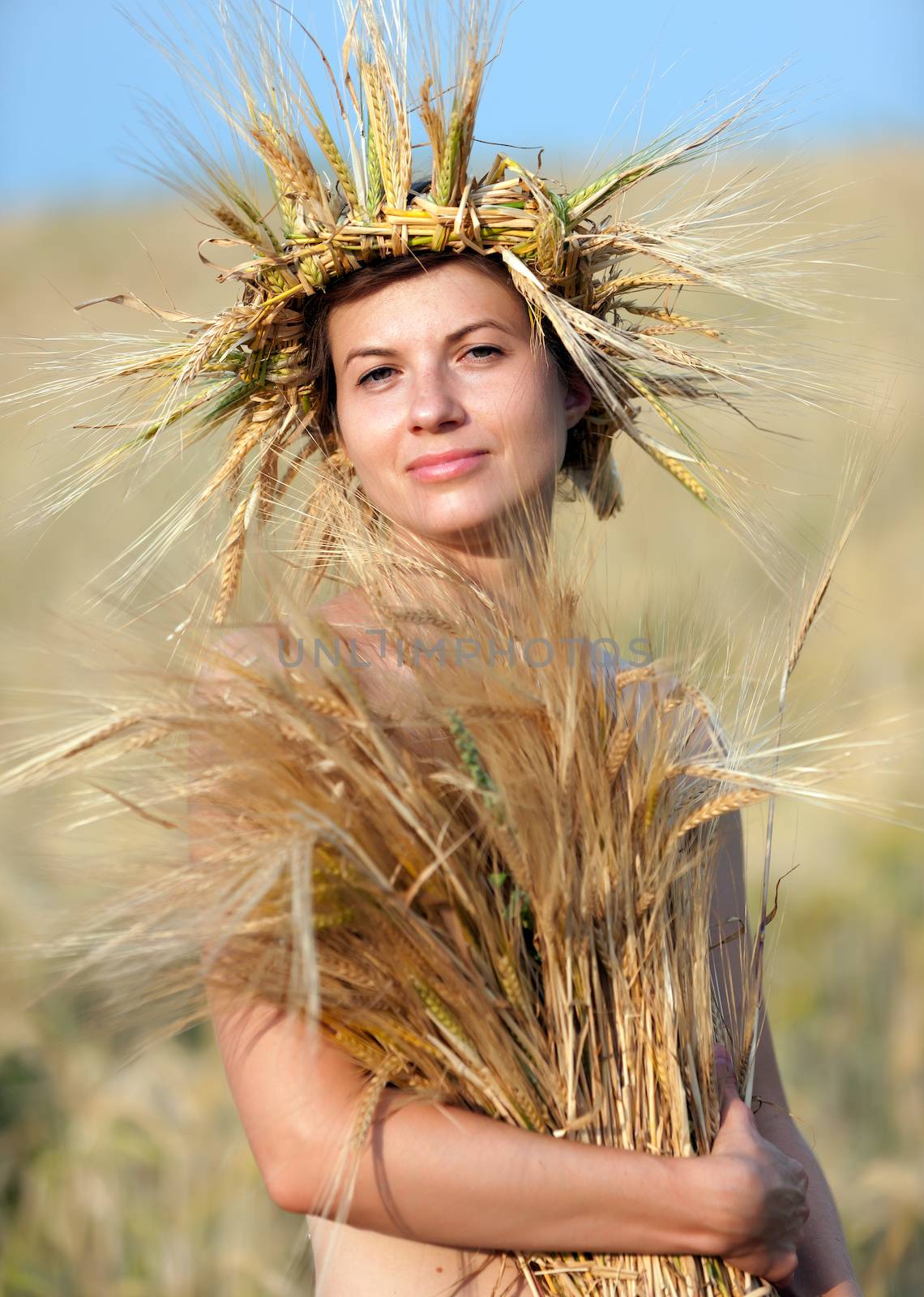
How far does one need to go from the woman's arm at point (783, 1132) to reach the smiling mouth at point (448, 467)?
666mm

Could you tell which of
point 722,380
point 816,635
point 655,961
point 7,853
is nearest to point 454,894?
point 655,961

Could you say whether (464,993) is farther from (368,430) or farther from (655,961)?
(368,430)

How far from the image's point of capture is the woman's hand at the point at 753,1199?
1419mm

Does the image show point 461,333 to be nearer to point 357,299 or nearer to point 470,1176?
point 357,299

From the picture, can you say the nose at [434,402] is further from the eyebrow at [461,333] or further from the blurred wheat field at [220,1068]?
the blurred wheat field at [220,1068]

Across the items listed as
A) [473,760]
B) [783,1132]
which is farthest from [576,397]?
[783,1132]

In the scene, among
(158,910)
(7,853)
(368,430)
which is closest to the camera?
(158,910)

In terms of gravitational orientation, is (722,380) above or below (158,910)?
above

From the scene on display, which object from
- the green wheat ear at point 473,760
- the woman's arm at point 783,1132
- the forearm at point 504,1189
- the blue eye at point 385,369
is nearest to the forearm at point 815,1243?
the woman's arm at point 783,1132

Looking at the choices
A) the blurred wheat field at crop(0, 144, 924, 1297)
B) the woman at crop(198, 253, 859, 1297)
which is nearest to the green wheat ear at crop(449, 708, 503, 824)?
the woman at crop(198, 253, 859, 1297)

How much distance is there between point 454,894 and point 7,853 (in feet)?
12.0

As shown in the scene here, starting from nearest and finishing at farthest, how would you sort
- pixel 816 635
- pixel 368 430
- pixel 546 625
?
1. pixel 546 625
2. pixel 368 430
3. pixel 816 635

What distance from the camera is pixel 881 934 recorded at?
5074 mm

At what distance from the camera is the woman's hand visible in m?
1.42
